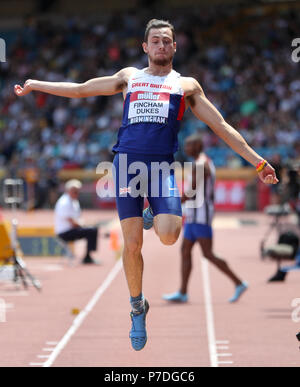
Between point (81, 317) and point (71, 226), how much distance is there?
18.4ft

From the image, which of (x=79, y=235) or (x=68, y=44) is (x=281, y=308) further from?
(x=68, y=44)

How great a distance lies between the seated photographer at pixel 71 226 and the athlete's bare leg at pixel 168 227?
8975 mm

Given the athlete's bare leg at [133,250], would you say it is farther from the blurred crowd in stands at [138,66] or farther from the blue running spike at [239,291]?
the blurred crowd in stands at [138,66]

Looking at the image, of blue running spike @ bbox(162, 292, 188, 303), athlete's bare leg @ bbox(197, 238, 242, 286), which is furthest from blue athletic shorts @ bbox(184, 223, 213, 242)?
blue running spike @ bbox(162, 292, 188, 303)

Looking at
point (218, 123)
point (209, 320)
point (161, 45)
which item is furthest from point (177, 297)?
point (161, 45)

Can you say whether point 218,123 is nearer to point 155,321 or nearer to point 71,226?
point 155,321

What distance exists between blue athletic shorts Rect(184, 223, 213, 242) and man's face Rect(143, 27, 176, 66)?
14.9 feet

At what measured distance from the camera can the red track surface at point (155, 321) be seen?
22.9 feet

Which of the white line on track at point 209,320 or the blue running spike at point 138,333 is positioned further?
the white line on track at point 209,320

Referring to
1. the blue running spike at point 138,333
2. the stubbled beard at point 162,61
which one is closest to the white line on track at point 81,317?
the blue running spike at point 138,333

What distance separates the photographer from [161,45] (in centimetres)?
575

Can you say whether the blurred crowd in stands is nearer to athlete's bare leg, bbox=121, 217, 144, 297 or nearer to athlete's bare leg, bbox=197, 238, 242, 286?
athlete's bare leg, bbox=197, 238, 242, 286

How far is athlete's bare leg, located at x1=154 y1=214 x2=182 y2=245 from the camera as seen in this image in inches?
219
